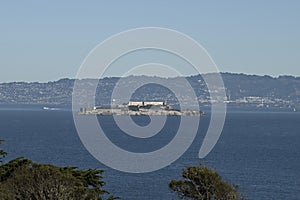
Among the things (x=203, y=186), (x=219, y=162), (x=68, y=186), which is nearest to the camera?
(x=68, y=186)

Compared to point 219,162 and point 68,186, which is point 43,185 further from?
point 219,162

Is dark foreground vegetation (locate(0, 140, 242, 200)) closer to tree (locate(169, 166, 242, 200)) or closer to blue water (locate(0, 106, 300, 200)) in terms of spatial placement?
tree (locate(169, 166, 242, 200))

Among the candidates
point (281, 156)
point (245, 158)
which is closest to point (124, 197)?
point (245, 158)

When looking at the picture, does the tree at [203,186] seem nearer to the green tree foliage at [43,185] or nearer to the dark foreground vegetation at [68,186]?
the dark foreground vegetation at [68,186]

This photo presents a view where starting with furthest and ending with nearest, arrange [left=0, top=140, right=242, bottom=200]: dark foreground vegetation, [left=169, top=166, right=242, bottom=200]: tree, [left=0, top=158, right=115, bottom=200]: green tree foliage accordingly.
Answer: [left=169, top=166, right=242, bottom=200]: tree
[left=0, top=140, right=242, bottom=200]: dark foreground vegetation
[left=0, top=158, right=115, bottom=200]: green tree foliage

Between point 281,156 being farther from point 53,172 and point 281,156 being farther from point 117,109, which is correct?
point 117,109

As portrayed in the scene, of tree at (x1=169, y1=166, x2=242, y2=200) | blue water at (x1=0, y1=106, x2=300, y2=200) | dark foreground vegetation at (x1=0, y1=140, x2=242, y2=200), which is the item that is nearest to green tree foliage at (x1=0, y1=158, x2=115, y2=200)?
dark foreground vegetation at (x1=0, y1=140, x2=242, y2=200)

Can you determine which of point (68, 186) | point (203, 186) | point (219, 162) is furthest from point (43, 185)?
point (219, 162)

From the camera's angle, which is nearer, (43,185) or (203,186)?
(43,185)
